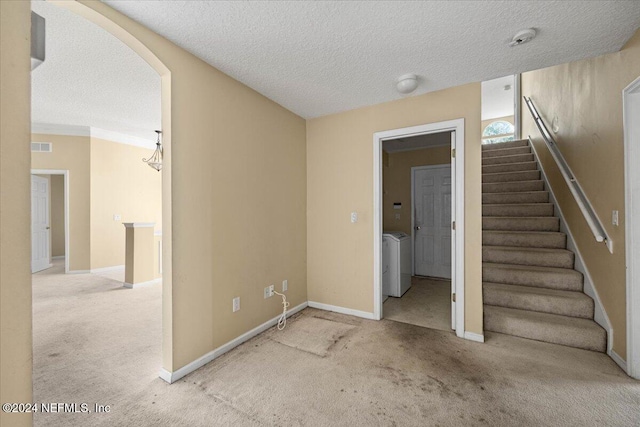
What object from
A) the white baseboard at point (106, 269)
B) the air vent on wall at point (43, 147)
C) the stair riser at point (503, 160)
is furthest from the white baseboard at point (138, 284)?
the stair riser at point (503, 160)

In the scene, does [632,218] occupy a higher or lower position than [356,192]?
lower

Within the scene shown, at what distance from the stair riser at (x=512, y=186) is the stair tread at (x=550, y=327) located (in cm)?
202

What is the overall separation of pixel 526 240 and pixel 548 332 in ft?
4.13

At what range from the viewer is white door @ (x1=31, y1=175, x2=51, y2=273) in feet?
17.7

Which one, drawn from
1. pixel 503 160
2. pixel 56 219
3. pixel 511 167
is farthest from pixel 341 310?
pixel 56 219

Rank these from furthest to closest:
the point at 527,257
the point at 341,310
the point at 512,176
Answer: the point at 512,176 → the point at 341,310 → the point at 527,257

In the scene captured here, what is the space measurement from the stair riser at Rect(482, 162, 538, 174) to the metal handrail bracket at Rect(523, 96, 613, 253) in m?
0.61

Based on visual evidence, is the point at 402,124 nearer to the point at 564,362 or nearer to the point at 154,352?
the point at 564,362

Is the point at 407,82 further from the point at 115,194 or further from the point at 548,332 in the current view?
the point at 115,194

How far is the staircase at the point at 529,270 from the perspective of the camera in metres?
2.50

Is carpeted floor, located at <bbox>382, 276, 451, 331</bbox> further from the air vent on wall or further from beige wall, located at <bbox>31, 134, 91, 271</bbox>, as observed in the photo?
the air vent on wall

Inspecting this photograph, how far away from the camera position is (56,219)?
22.3 feet

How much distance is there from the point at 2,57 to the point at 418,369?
2659 mm

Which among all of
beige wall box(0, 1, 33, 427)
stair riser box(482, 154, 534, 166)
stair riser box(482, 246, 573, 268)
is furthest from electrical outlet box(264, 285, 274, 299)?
stair riser box(482, 154, 534, 166)
